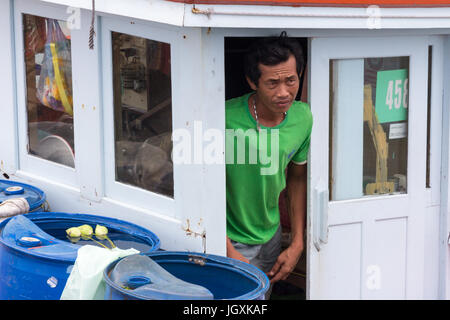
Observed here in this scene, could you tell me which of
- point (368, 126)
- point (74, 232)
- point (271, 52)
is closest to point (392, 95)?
point (368, 126)

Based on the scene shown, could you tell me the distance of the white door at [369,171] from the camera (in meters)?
4.83

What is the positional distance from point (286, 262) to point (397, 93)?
3.86ft

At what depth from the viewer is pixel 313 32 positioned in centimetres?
457

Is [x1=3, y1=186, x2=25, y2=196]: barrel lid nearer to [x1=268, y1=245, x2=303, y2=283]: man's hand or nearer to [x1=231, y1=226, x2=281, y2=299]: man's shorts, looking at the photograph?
[x1=231, y1=226, x2=281, y2=299]: man's shorts

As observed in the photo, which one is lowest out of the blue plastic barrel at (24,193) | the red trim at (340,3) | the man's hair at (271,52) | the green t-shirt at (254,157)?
the blue plastic barrel at (24,193)

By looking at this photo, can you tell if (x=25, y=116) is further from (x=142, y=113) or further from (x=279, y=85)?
(x=279, y=85)

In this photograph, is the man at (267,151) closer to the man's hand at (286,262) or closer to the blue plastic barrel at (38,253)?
the man's hand at (286,262)

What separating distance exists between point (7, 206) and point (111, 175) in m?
0.62

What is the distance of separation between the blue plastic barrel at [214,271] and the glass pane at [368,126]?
40.1 inches

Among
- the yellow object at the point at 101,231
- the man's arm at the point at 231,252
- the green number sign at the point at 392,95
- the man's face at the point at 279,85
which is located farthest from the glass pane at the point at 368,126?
the yellow object at the point at 101,231

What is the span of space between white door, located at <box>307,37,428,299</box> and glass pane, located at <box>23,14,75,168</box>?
1.57 meters

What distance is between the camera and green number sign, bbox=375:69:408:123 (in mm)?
4988

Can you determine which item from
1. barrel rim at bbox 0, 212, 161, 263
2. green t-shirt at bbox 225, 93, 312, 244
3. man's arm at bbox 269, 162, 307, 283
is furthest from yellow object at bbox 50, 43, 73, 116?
man's arm at bbox 269, 162, 307, 283

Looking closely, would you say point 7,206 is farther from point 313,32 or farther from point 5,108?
point 313,32
